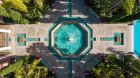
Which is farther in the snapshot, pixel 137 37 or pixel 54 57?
pixel 54 57

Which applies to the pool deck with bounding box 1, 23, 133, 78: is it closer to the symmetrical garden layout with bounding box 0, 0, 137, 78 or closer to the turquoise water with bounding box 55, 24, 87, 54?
the symmetrical garden layout with bounding box 0, 0, 137, 78

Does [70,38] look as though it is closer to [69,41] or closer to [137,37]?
[69,41]

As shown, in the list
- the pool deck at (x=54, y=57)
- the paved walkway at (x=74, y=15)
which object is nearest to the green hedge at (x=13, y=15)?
the pool deck at (x=54, y=57)

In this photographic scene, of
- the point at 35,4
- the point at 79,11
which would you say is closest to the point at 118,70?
the point at 79,11

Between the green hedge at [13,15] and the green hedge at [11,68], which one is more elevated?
the green hedge at [13,15]

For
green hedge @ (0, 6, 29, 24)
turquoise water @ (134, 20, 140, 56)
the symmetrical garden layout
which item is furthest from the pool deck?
green hedge @ (0, 6, 29, 24)

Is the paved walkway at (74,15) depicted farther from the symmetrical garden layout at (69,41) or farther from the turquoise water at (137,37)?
the turquoise water at (137,37)

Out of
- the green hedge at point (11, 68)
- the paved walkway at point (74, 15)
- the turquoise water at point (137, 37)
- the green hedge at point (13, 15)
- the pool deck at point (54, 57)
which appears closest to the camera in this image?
the green hedge at point (13, 15)

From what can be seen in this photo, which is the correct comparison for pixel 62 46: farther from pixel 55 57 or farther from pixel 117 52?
pixel 117 52

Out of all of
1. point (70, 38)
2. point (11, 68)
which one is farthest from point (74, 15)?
point (11, 68)
